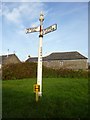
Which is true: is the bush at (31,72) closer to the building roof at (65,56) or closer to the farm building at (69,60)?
the farm building at (69,60)

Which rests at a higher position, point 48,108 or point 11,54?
point 11,54

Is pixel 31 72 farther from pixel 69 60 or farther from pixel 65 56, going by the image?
pixel 65 56

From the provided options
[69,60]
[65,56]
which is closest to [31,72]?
[69,60]

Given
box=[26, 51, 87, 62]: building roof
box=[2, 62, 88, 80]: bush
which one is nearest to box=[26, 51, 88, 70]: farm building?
box=[26, 51, 87, 62]: building roof

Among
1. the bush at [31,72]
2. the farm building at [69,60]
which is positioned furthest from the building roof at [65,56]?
the bush at [31,72]

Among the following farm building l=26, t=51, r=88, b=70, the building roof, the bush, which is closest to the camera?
the bush

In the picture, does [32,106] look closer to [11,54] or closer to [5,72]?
[5,72]

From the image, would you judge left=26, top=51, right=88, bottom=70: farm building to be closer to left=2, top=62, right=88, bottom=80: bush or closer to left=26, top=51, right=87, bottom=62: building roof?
left=26, top=51, right=87, bottom=62: building roof

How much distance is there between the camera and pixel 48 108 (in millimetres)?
9258

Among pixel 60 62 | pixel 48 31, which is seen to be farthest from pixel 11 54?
pixel 48 31

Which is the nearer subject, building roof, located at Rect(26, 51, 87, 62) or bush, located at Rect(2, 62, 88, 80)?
bush, located at Rect(2, 62, 88, 80)

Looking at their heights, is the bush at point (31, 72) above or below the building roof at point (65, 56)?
below

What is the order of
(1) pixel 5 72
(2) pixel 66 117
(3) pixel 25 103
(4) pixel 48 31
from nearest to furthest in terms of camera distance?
(2) pixel 66 117
(3) pixel 25 103
(4) pixel 48 31
(1) pixel 5 72

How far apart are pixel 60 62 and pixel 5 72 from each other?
1965 inches
